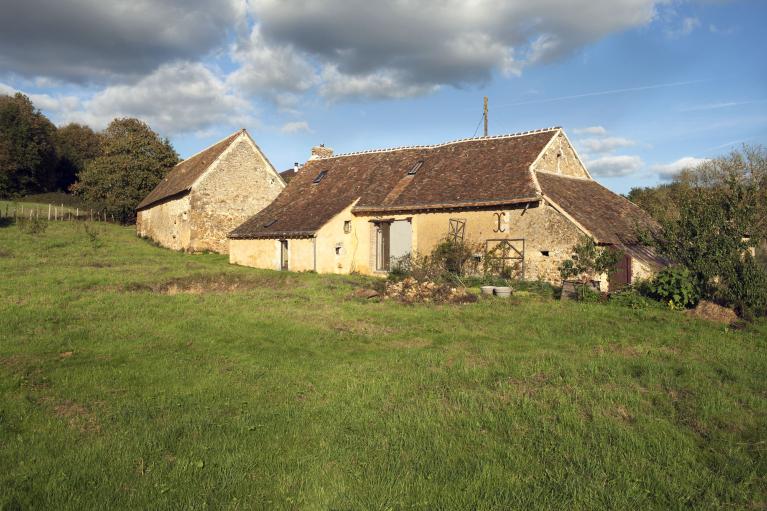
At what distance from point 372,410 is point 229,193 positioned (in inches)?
1006

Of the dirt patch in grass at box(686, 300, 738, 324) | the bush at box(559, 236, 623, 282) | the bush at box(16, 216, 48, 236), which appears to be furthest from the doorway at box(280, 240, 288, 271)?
the dirt patch in grass at box(686, 300, 738, 324)

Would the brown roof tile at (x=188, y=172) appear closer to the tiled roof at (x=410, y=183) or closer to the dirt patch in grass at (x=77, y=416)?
the tiled roof at (x=410, y=183)

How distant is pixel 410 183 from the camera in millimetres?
24000

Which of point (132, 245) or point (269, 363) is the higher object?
point (132, 245)

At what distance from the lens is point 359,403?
6.50 m

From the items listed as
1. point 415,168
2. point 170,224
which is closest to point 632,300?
point 415,168

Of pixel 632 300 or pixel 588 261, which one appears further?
pixel 588 261

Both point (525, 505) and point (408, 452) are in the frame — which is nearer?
point (525, 505)

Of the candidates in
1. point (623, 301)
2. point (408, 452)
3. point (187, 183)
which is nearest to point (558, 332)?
point (623, 301)

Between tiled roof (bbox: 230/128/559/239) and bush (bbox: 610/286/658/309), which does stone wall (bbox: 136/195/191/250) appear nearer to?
tiled roof (bbox: 230/128/559/239)

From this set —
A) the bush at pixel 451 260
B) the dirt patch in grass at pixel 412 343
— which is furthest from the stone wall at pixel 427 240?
the dirt patch in grass at pixel 412 343

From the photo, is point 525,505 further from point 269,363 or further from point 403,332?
point 403,332

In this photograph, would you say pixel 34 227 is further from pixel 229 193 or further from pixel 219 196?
pixel 229 193

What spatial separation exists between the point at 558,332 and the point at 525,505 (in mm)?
7262
